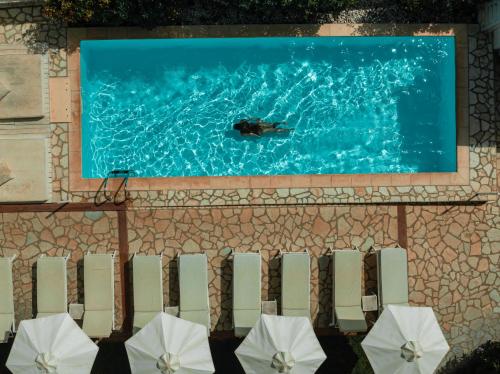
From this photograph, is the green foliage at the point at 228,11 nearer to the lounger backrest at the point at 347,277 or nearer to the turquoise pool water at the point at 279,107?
the turquoise pool water at the point at 279,107

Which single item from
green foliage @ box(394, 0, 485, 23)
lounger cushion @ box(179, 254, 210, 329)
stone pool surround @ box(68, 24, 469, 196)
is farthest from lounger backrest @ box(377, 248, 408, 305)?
green foliage @ box(394, 0, 485, 23)

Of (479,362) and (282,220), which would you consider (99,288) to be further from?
(479,362)

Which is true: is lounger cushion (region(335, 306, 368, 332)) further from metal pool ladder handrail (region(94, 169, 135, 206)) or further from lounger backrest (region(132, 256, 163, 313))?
metal pool ladder handrail (region(94, 169, 135, 206))

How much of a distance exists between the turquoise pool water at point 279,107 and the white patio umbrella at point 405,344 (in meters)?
3.85

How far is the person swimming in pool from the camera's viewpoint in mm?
13398

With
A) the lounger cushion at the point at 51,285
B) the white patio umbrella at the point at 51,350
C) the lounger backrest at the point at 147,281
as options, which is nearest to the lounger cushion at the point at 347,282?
the lounger backrest at the point at 147,281

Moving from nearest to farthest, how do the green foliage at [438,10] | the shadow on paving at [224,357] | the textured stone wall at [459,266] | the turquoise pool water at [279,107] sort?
the green foliage at [438,10] < the shadow on paving at [224,357] < the textured stone wall at [459,266] < the turquoise pool water at [279,107]

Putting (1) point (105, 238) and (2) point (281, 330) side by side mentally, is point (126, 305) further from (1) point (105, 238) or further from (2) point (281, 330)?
(2) point (281, 330)

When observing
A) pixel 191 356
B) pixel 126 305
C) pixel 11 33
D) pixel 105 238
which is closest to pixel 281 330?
pixel 191 356

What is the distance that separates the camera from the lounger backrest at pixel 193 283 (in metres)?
12.7

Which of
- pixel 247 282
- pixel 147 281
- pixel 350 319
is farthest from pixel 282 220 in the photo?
pixel 147 281

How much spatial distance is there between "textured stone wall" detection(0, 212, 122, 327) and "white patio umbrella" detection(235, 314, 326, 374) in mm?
3775

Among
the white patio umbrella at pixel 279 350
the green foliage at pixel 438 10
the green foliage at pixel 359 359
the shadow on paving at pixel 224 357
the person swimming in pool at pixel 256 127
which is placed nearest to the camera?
the white patio umbrella at pixel 279 350

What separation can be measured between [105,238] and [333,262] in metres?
5.59
